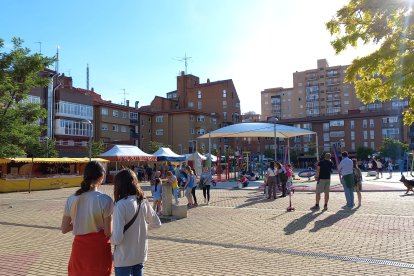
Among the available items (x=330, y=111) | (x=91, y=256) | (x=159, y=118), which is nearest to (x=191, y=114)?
(x=159, y=118)

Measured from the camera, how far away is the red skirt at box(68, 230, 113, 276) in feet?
13.1

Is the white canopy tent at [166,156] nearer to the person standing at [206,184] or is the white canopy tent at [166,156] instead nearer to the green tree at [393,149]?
the person standing at [206,184]

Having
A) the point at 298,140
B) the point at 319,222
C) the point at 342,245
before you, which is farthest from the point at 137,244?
the point at 298,140

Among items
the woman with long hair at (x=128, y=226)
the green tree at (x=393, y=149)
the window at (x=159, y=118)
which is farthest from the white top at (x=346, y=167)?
the green tree at (x=393, y=149)

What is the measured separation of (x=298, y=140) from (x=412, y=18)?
103 m

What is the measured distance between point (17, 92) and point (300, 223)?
1508 centimetres

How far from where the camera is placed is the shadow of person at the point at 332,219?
10719 millimetres

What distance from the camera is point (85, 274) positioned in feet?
13.1

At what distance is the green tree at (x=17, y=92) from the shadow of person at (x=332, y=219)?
1396 centimetres

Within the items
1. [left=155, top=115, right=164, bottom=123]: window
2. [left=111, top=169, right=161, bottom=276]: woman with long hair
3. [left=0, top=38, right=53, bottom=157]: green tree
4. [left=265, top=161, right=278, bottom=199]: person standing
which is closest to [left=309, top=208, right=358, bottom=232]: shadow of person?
[left=265, top=161, right=278, bottom=199]: person standing

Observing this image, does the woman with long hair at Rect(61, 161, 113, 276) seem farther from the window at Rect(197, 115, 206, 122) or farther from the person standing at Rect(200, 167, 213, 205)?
the window at Rect(197, 115, 206, 122)

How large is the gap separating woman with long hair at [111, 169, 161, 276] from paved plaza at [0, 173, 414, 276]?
255cm

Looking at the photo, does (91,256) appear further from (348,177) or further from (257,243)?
(348,177)

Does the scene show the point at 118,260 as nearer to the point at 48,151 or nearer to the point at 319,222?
the point at 319,222
